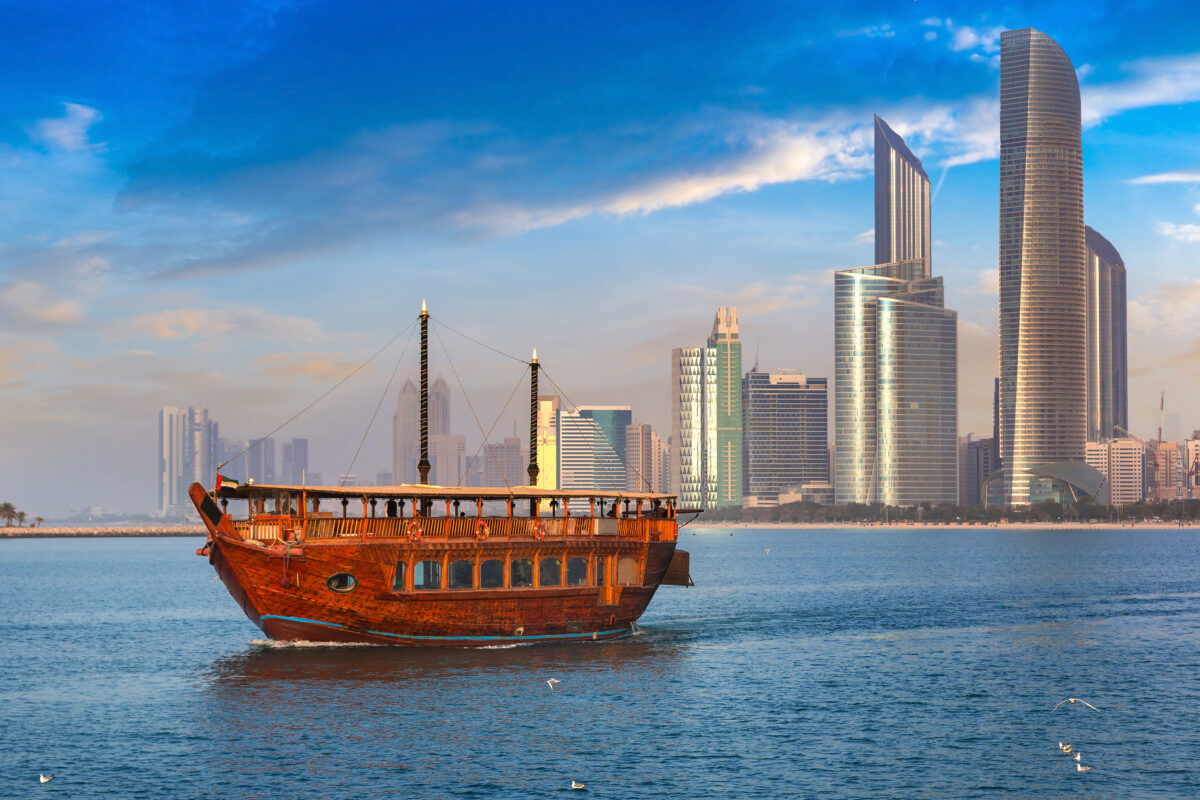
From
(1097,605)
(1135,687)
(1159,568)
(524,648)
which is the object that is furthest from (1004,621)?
(1159,568)

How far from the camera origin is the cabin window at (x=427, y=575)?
152ft

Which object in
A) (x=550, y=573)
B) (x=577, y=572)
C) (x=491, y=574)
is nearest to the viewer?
(x=491, y=574)

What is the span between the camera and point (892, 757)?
3284cm

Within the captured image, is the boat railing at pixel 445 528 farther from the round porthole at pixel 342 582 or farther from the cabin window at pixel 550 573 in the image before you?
the round porthole at pixel 342 582

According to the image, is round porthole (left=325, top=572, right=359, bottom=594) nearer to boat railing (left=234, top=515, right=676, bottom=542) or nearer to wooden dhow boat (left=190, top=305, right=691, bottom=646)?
wooden dhow boat (left=190, top=305, right=691, bottom=646)

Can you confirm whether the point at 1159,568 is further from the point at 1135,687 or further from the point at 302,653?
the point at 302,653

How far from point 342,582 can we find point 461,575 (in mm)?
4785

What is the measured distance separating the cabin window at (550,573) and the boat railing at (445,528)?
3.42 feet

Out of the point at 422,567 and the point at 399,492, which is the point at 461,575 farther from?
the point at 399,492

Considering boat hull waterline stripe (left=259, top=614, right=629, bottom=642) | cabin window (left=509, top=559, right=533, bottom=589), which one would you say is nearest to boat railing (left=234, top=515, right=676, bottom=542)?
cabin window (left=509, top=559, right=533, bottom=589)

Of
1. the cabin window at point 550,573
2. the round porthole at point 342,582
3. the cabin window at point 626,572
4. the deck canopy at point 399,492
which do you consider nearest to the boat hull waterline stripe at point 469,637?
the round porthole at point 342,582

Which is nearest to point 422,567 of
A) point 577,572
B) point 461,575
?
point 461,575

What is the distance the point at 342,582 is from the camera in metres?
45.2

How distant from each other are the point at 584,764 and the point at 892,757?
337 inches
